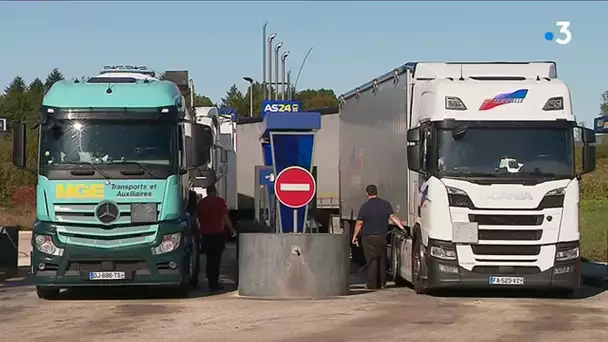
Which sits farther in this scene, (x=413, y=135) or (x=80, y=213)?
(x=413, y=135)

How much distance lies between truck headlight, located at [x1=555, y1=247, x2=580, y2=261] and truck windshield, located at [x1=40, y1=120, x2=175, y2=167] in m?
6.30

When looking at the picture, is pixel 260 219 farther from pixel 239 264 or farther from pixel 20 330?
pixel 20 330

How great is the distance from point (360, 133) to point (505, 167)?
7.05 m

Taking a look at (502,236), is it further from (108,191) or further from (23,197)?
(23,197)

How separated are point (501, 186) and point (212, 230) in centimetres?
559

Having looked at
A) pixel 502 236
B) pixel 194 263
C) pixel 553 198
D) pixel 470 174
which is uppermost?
pixel 470 174

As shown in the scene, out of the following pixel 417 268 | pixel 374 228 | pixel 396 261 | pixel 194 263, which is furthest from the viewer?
pixel 396 261

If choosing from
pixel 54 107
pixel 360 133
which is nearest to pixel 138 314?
pixel 54 107

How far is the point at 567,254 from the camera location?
16.4 meters

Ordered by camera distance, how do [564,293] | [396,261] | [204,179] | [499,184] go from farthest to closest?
[204,179] → [396,261] → [564,293] → [499,184]

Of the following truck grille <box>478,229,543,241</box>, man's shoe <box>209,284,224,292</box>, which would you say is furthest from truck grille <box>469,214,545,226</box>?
man's shoe <box>209,284,224,292</box>

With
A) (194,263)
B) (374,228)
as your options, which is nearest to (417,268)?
(374,228)

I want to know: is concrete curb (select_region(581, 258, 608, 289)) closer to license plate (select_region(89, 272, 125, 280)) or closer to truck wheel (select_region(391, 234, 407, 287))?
truck wheel (select_region(391, 234, 407, 287))

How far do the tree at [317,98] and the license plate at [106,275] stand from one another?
229 feet
